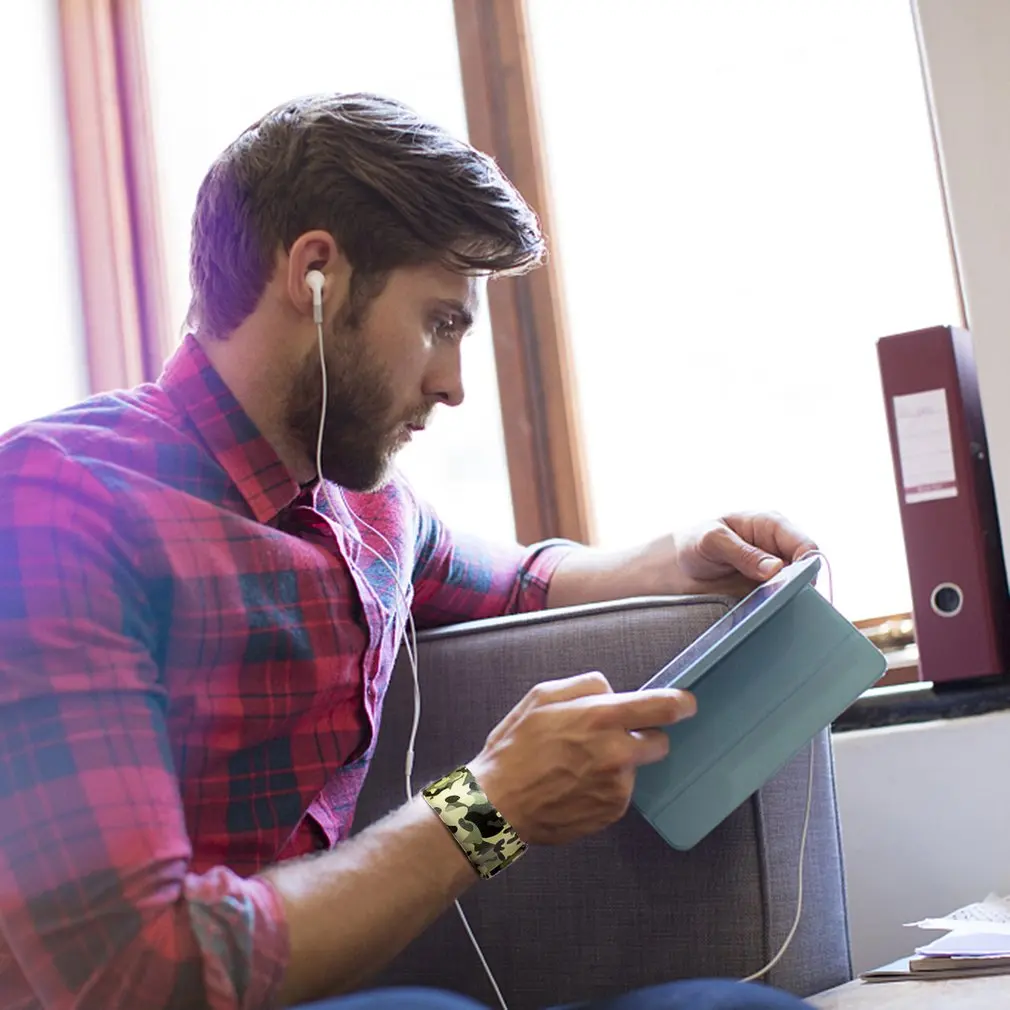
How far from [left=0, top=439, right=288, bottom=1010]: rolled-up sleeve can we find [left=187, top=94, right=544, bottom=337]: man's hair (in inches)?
14.8

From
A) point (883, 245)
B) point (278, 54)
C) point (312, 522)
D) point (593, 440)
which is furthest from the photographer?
point (278, 54)

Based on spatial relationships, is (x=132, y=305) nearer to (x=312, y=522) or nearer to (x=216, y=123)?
(x=216, y=123)

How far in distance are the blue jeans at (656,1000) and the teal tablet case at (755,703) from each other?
0.19m

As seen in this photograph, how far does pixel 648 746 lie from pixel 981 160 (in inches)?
32.9

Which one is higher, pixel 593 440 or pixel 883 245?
pixel 883 245

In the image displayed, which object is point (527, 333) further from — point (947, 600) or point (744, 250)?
point (947, 600)

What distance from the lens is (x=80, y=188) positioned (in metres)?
2.39

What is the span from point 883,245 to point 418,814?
3.91ft

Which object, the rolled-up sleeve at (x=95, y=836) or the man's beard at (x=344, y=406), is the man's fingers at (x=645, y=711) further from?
the man's beard at (x=344, y=406)

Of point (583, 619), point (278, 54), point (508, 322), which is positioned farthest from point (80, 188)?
point (583, 619)

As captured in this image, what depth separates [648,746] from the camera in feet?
3.22

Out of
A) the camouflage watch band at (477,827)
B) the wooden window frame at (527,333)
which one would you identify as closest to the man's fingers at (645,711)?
the camouflage watch band at (477,827)

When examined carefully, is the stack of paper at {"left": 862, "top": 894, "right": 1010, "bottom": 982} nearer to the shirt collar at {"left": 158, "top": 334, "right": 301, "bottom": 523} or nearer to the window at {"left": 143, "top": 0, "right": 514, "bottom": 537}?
the shirt collar at {"left": 158, "top": 334, "right": 301, "bottom": 523}

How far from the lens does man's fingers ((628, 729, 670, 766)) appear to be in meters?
0.97
